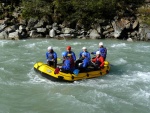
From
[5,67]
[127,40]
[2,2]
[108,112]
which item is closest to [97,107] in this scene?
[108,112]

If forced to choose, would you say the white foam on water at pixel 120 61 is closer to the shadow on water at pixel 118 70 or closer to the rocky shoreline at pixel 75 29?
the shadow on water at pixel 118 70

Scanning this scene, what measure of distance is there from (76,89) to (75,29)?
42.2ft

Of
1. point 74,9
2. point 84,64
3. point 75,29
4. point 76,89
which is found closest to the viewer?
point 76,89

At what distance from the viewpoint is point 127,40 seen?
75.1 feet

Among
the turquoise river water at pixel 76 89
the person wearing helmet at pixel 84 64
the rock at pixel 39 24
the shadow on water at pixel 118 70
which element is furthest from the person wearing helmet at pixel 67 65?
the rock at pixel 39 24

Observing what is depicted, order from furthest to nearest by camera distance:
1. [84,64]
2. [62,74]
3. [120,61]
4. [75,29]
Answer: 1. [75,29]
2. [120,61]
3. [84,64]
4. [62,74]

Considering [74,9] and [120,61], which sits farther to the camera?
[74,9]

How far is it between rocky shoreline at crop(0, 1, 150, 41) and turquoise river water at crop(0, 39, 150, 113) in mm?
5381

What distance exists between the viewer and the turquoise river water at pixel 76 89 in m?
10.5

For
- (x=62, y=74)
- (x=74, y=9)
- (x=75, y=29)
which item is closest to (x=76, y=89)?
(x=62, y=74)

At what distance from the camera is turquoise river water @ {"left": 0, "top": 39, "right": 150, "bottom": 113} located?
1054 cm

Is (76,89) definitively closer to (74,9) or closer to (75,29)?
(75,29)

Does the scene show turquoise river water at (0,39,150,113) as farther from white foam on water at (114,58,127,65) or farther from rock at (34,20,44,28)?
rock at (34,20,44,28)

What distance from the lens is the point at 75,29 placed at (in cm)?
2450
